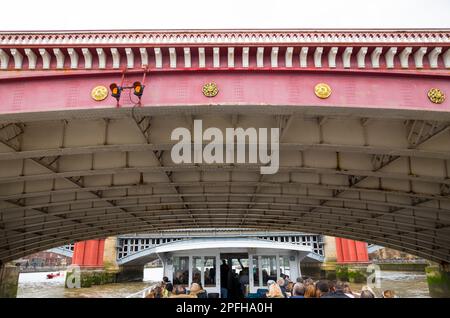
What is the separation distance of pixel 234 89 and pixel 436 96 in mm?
5327

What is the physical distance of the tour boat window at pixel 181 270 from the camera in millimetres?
25219

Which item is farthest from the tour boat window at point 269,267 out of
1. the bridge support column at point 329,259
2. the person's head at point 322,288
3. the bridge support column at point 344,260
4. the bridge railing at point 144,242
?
the bridge support column at point 344,260

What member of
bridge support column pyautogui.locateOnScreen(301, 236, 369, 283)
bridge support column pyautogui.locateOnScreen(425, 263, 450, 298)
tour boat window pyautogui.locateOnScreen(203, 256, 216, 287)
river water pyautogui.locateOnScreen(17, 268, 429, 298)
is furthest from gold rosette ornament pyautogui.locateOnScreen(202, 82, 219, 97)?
bridge support column pyautogui.locateOnScreen(301, 236, 369, 283)

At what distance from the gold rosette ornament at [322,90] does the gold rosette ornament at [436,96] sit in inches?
104

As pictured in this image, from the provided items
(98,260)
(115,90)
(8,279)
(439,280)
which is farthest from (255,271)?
(98,260)

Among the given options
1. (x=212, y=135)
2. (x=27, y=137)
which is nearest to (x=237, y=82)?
(x=212, y=135)

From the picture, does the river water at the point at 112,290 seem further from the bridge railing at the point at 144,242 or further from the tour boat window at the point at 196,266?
the tour boat window at the point at 196,266

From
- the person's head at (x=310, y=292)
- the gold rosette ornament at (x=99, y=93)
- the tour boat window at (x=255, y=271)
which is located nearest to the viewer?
the person's head at (x=310, y=292)

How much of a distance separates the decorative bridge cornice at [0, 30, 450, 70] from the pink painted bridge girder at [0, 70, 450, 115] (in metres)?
0.65

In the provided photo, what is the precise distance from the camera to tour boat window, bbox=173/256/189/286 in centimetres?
2522

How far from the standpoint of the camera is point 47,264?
13088 cm
